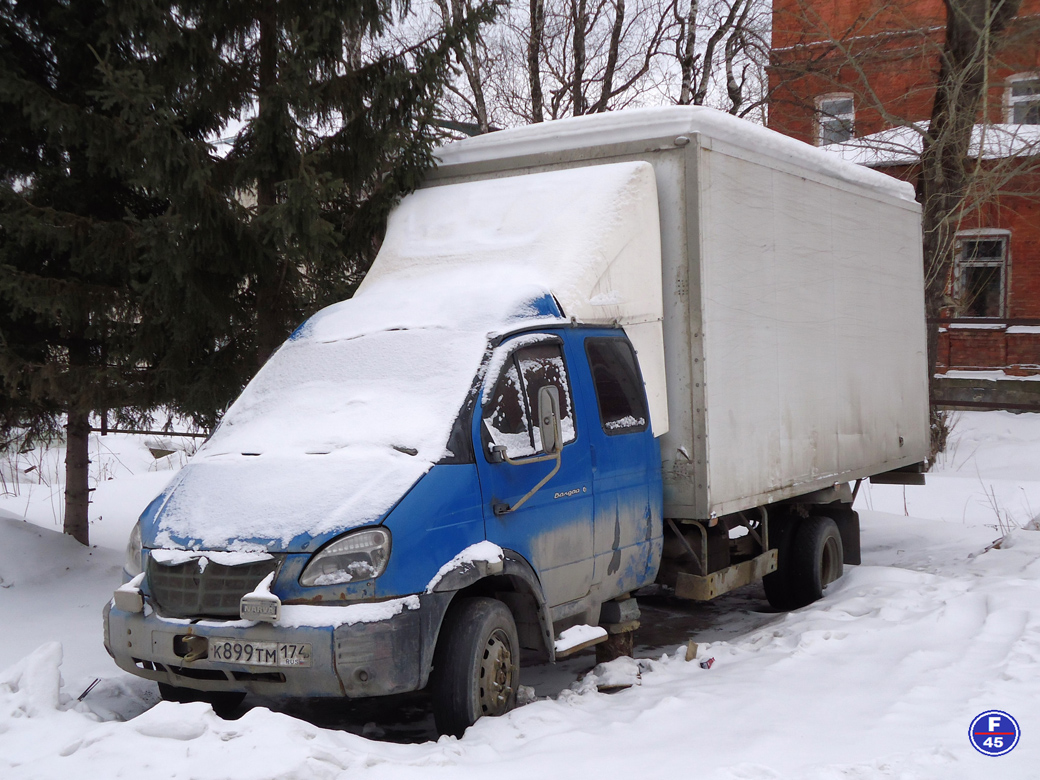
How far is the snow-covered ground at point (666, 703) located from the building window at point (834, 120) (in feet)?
27.2

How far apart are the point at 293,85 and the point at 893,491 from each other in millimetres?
11884

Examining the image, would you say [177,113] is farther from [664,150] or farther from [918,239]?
[918,239]

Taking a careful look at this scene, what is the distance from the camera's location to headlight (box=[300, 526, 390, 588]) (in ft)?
15.2

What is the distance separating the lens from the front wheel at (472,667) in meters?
4.87

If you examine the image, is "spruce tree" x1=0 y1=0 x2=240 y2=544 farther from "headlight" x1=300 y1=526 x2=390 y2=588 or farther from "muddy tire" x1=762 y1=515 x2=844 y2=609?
"muddy tire" x1=762 y1=515 x2=844 y2=609

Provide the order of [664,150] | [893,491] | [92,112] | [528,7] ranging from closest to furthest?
[664,150] → [92,112] → [893,491] → [528,7]

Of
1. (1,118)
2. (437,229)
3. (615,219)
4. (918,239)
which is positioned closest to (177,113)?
(1,118)

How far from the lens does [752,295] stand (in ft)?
23.5

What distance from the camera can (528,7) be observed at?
1862 centimetres

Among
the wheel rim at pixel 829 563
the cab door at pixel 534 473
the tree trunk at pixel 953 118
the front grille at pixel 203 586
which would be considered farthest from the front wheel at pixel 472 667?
the tree trunk at pixel 953 118

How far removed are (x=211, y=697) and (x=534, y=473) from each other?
214cm

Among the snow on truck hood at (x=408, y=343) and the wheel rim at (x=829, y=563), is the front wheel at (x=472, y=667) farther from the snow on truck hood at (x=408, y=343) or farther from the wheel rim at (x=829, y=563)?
the wheel rim at (x=829, y=563)

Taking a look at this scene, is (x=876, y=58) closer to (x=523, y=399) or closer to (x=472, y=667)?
(x=523, y=399)

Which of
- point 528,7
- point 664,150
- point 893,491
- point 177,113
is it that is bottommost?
point 893,491
